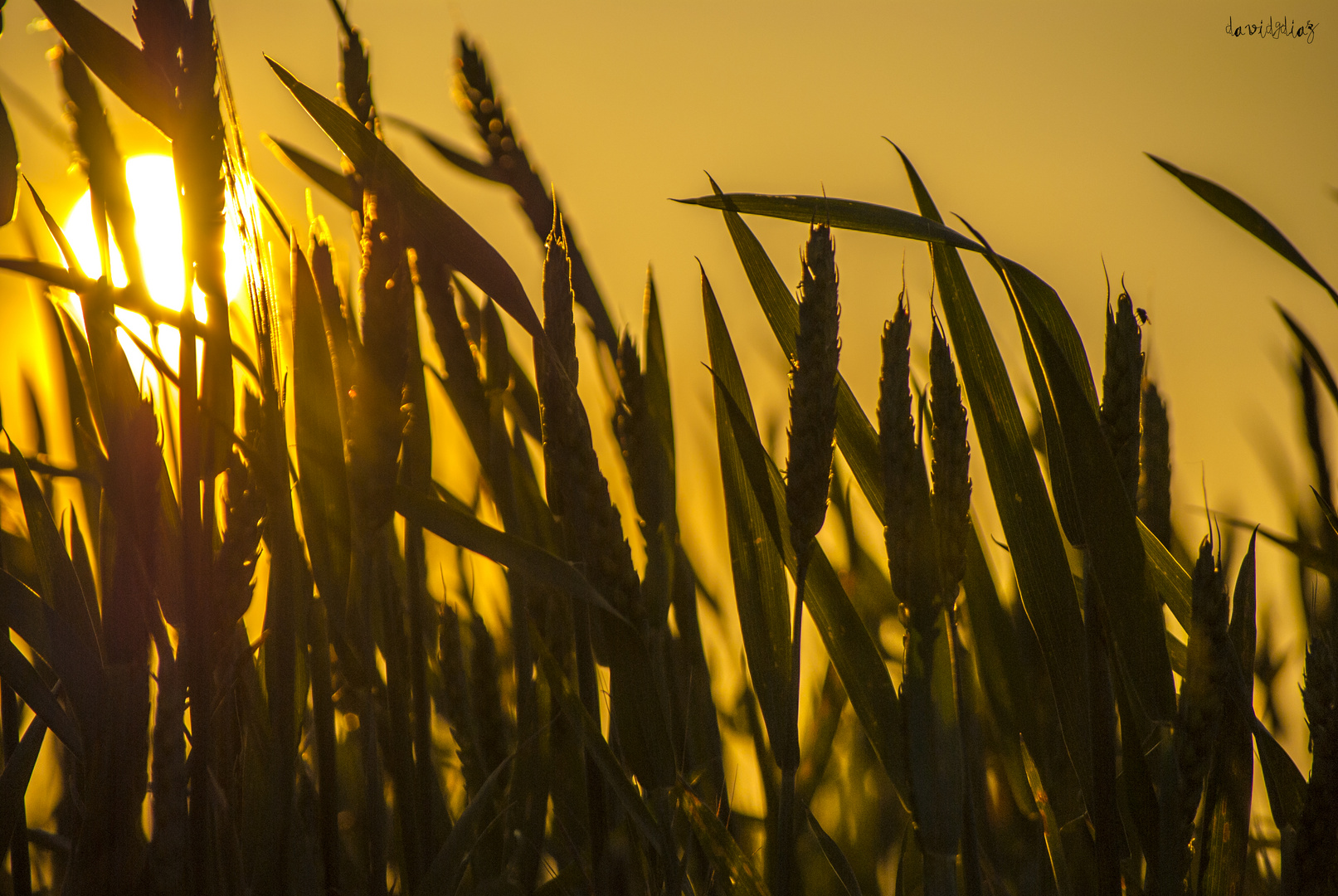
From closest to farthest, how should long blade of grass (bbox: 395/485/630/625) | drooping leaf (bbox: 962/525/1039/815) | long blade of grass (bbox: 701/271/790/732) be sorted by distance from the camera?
long blade of grass (bbox: 395/485/630/625)
long blade of grass (bbox: 701/271/790/732)
drooping leaf (bbox: 962/525/1039/815)

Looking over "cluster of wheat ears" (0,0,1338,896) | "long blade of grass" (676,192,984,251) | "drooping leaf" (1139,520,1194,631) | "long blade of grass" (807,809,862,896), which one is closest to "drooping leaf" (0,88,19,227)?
"cluster of wheat ears" (0,0,1338,896)

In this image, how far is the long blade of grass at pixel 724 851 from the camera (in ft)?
2.67

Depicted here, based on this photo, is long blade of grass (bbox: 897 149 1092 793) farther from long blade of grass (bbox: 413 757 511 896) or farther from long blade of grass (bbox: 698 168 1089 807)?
long blade of grass (bbox: 413 757 511 896)

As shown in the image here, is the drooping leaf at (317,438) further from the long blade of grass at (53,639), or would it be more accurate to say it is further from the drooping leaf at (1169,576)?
the drooping leaf at (1169,576)

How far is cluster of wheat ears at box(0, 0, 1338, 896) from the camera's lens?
0.70 metres

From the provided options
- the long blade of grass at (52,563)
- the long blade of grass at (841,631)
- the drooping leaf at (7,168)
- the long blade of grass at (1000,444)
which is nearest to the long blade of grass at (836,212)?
the long blade of grass at (1000,444)

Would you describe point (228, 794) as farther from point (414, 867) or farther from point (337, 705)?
point (337, 705)

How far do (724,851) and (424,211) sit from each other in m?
0.72

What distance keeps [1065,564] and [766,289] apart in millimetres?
461

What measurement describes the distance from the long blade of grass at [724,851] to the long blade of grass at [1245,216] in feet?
2.85

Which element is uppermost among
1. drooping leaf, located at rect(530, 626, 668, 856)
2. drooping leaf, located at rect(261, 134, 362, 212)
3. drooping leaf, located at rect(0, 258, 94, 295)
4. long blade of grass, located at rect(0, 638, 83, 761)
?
drooping leaf, located at rect(261, 134, 362, 212)

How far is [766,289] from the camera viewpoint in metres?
0.99

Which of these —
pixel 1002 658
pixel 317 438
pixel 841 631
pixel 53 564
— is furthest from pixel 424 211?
pixel 1002 658

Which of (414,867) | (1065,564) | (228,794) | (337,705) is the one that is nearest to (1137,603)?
(1065,564)
